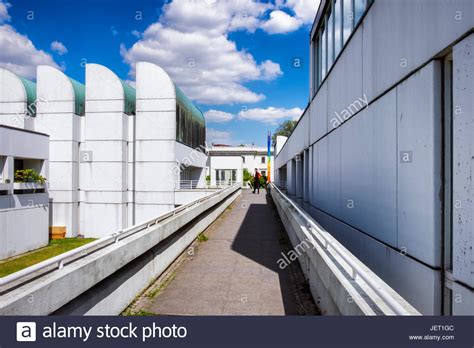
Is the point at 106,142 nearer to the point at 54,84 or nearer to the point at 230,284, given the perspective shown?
the point at 54,84

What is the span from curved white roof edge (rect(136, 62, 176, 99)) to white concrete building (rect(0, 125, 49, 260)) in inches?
351

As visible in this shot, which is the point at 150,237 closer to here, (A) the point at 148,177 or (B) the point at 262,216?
(B) the point at 262,216

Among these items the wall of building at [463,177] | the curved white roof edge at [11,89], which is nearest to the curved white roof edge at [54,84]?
the curved white roof edge at [11,89]

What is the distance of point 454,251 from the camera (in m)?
3.04

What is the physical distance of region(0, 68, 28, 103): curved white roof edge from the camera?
2902 centimetres

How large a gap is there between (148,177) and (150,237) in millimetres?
23657

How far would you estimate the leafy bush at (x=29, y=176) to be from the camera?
71.0ft

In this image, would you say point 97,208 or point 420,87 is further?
point 97,208

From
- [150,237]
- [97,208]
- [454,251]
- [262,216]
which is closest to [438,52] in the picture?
[454,251]

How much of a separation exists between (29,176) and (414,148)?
81.5 feet

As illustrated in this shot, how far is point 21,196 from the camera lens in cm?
2175

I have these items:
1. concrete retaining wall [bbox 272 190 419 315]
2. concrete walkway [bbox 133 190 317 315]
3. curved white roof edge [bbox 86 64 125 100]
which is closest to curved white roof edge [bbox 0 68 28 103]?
curved white roof edge [bbox 86 64 125 100]

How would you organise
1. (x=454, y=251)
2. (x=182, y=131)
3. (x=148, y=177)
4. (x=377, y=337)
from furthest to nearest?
1. (x=182, y=131)
2. (x=148, y=177)
3. (x=454, y=251)
4. (x=377, y=337)

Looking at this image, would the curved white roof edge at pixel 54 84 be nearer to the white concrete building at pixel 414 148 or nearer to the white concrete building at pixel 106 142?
the white concrete building at pixel 106 142
